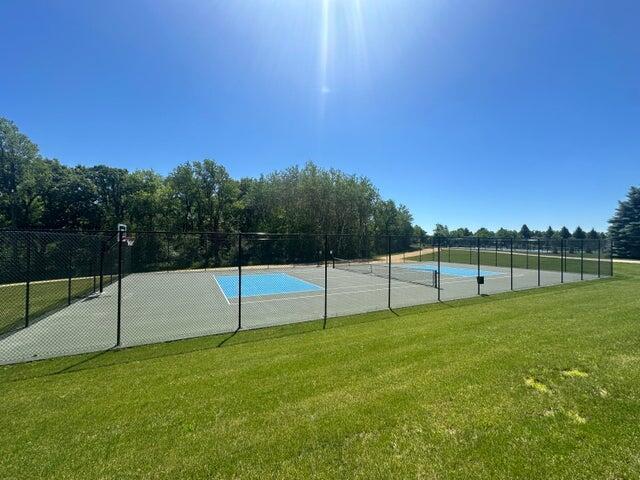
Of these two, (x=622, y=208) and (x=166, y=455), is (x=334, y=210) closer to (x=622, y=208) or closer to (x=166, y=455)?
(x=166, y=455)

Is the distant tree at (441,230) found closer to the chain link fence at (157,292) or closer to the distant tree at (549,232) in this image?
the distant tree at (549,232)

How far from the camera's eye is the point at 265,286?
1897 cm

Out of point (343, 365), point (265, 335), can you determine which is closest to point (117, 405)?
point (343, 365)

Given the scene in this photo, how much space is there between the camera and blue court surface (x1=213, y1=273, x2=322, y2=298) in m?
16.5

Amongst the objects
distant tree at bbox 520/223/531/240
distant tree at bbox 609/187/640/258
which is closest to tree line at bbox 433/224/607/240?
distant tree at bbox 520/223/531/240

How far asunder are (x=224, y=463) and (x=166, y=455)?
2.07 ft

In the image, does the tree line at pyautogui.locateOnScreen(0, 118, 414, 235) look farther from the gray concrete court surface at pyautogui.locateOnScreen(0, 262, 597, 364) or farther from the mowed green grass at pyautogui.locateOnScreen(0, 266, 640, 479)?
the mowed green grass at pyautogui.locateOnScreen(0, 266, 640, 479)

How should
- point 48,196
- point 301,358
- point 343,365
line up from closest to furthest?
point 343,365 < point 301,358 < point 48,196

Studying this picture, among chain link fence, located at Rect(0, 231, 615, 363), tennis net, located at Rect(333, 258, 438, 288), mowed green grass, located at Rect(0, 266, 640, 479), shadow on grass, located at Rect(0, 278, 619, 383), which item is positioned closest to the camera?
mowed green grass, located at Rect(0, 266, 640, 479)

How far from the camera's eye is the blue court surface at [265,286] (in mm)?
16523

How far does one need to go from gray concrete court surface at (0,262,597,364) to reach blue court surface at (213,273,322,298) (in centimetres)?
Answer: 72

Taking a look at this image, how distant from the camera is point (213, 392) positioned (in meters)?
4.50

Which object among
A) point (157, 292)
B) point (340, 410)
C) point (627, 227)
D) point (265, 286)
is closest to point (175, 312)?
point (157, 292)

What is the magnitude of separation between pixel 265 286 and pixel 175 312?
788cm
